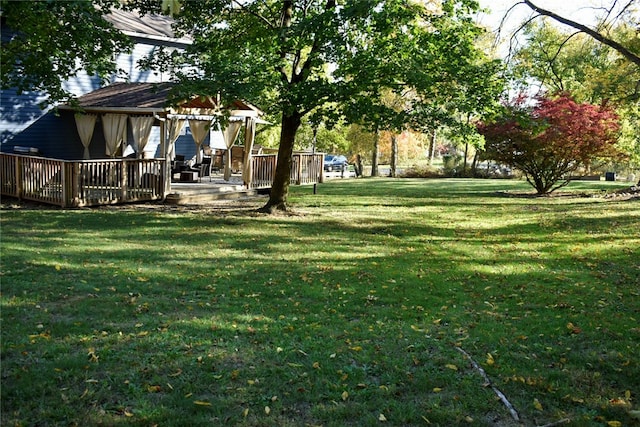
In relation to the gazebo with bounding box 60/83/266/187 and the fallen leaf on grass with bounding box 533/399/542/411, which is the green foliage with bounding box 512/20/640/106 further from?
the fallen leaf on grass with bounding box 533/399/542/411

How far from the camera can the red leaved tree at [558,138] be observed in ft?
69.3

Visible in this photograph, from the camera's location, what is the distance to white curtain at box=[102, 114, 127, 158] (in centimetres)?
1852

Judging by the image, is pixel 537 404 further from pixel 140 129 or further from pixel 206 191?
pixel 140 129

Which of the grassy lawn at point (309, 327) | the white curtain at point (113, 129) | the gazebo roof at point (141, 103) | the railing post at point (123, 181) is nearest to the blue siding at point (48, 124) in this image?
the gazebo roof at point (141, 103)

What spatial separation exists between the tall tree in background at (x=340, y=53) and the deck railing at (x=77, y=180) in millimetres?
3826

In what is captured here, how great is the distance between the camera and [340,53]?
1350 centimetres

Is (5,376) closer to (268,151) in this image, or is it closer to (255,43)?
(255,43)

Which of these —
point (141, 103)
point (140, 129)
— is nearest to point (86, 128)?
point (140, 129)

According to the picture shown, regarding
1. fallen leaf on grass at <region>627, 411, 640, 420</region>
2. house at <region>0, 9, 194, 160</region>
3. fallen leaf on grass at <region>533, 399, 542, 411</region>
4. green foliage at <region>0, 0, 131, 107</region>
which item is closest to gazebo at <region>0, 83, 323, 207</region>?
house at <region>0, 9, 194, 160</region>

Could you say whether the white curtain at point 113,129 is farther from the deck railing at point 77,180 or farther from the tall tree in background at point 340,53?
the tall tree in background at point 340,53

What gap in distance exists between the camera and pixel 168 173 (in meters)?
17.2

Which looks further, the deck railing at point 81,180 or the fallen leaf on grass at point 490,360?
the deck railing at point 81,180

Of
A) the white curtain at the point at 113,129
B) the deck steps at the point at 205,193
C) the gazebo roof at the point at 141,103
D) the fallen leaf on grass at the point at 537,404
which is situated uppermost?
the gazebo roof at the point at 141,103

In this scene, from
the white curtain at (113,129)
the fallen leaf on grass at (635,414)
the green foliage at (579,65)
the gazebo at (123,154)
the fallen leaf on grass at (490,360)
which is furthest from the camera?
the green foliage at (579,65)
